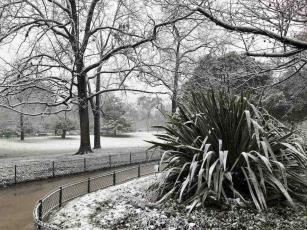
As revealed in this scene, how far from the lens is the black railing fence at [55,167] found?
562 inches

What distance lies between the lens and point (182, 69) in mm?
21328

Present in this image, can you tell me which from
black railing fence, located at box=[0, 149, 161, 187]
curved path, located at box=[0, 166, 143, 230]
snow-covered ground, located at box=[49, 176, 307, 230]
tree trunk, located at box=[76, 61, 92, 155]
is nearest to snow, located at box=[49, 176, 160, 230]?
snow-covered ground, located at box=[49, 176, 307, 230]

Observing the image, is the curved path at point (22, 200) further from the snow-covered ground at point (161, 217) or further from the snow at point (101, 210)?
the snow-covered ground at point (161, 217)

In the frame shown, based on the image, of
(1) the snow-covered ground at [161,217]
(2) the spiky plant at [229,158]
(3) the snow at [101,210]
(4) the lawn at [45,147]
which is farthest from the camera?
(4) the lawn at [45,147]

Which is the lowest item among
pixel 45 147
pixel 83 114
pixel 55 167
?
pixel 55 167

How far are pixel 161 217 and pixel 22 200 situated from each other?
20.0ft

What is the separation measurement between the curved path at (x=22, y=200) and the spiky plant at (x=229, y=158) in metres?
3.29

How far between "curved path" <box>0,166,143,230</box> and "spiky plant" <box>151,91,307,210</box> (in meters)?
3.29

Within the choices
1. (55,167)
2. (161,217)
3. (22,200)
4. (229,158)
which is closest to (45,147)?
(55,167)

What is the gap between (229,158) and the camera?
22.4 feet

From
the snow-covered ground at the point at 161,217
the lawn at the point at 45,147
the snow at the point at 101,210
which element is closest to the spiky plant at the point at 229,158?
the snow-covered ground at the point at 161,217

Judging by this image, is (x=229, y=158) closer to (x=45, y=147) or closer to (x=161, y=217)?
(x=161, y=217)

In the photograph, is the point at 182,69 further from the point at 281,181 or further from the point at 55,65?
the point at 281,181

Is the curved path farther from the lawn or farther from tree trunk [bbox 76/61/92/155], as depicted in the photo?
the lawn
